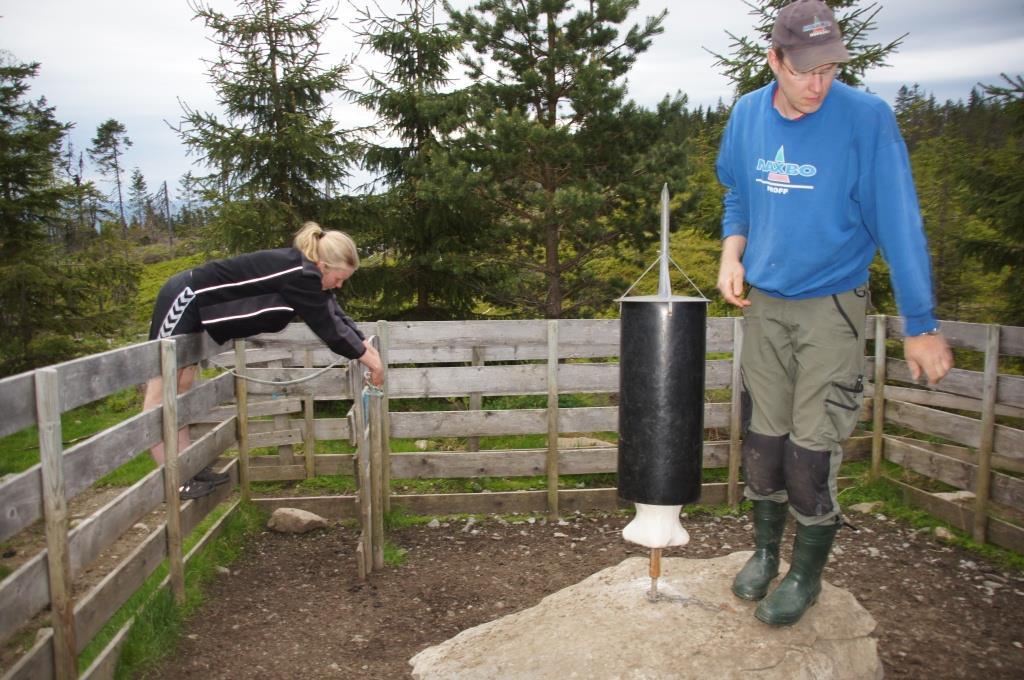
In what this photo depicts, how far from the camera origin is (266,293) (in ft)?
14.9

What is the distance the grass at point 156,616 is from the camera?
11.2 ft

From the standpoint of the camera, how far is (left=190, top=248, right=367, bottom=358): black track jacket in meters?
4.47

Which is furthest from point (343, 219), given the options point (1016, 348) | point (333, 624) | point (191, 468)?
point (1016, 348)

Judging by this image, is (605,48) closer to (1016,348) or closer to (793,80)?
(1016,348)

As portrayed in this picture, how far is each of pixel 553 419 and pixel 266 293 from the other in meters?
2.51

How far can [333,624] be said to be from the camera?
4082mm

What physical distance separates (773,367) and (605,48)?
7.81 m

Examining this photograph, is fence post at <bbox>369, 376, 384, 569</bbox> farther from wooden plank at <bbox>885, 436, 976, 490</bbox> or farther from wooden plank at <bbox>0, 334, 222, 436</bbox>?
wooden plank at <bbox>885, 436, 976, 490</bbox>

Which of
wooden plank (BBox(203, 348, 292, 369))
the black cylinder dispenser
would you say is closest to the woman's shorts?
wooden plank (BBox(203, 348, 292, 369))

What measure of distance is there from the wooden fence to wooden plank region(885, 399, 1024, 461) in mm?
12

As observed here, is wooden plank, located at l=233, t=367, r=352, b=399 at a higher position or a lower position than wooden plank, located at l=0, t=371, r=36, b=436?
lower

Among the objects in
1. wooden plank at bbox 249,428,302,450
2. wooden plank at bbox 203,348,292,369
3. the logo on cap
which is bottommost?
wooden plank at bbox 249,428,302,450

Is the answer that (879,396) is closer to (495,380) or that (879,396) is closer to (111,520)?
(495,380)

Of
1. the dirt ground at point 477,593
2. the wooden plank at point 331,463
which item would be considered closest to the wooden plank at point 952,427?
the dirt ground at point 477,593
